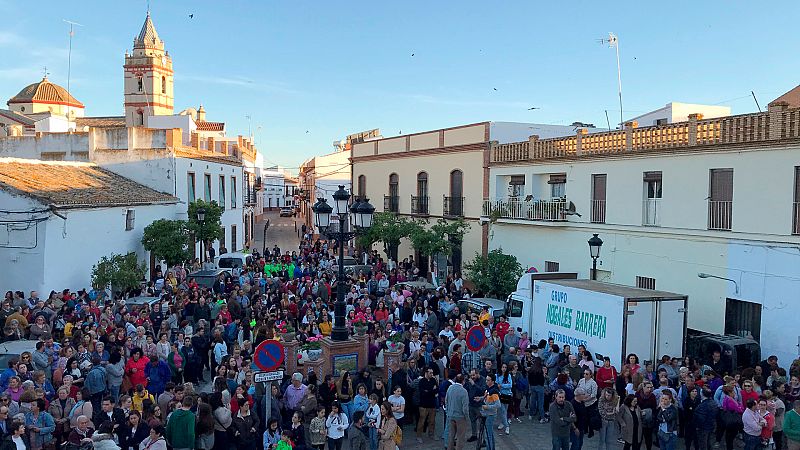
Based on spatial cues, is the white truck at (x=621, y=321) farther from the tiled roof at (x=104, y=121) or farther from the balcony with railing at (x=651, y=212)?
the tiled roof at (x=104, y=121)

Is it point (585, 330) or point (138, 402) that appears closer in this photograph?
point (138, 402)

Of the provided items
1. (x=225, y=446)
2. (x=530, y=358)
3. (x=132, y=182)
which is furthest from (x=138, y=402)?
(x=132, y=182)

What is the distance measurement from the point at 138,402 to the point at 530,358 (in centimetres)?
721

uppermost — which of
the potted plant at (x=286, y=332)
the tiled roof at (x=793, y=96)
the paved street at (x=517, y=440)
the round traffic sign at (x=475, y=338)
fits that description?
the tiled roof at (x=793, y=96)

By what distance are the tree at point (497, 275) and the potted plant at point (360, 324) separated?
6.92 meters

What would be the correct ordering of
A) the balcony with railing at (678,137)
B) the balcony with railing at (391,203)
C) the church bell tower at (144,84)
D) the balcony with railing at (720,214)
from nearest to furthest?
the balcony with railing at (678,137) → the balcony with railing at (720,214) → the balcony with railing at (391,203) → the church bell tower at (144,84)

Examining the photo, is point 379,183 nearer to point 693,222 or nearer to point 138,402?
point 693,222

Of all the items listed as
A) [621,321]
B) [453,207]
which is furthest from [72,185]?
[621,321]

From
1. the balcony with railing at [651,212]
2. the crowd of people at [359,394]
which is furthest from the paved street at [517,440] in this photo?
the balcony with railing at [651,212]

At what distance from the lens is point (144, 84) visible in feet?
174

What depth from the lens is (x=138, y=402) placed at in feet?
32.2

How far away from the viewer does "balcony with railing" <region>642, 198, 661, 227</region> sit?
19062mm

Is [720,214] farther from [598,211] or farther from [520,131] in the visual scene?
[520,131]

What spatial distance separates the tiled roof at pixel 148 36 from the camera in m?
Answer: 54.1
